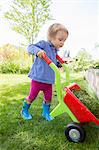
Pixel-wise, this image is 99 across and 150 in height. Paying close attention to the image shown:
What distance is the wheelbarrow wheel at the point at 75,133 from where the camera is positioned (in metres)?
2.01

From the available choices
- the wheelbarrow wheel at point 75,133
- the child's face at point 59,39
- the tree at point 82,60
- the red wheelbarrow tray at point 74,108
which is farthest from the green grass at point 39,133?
the tree at point 82,60

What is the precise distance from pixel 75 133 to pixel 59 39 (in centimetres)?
77

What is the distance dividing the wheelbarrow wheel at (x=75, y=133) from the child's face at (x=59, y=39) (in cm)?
69

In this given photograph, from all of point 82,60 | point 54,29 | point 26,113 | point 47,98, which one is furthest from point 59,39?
point 82,60

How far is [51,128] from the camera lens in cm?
234

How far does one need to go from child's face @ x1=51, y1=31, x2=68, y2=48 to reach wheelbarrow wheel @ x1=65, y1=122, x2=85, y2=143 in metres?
0.69

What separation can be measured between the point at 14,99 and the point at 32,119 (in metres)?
0.93

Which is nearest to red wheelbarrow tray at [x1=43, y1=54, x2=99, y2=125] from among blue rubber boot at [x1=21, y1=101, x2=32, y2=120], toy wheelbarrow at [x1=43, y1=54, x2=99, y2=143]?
toy wheelbarrow at [x1=43, y1=54, x2=99, y2=143]

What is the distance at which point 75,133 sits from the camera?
6.65 feet

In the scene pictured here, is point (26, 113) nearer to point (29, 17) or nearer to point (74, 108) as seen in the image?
point (74, 108)

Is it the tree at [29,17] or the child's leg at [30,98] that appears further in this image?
the tree at [29,17]

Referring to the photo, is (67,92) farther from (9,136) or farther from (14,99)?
(14,99)

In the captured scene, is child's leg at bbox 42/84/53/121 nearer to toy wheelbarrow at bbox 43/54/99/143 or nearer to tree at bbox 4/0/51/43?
A: toy wheelbarrow at bbox 43/54/99/143

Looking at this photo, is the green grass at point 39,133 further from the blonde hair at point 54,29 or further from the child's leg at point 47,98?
the blonde hair at point 54,29
